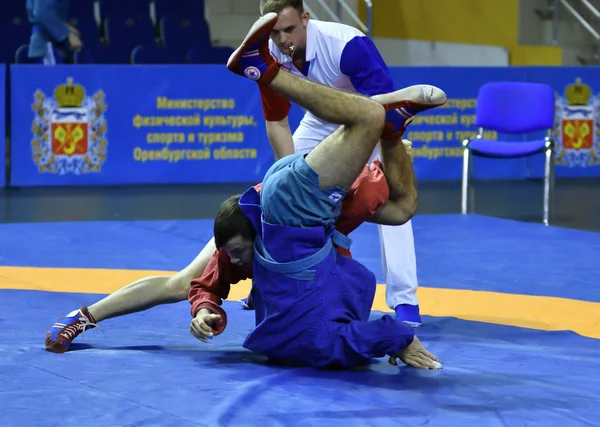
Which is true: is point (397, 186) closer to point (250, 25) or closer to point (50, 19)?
point (50, 19)

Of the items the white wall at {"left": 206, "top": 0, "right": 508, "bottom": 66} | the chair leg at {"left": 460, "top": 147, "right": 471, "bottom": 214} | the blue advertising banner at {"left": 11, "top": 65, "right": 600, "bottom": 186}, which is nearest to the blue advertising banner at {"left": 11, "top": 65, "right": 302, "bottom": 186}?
the blue advertising banner at {"left": 11, "top": 65, "right": 600, "bottom": 186}

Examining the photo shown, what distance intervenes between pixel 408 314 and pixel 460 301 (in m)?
0.55

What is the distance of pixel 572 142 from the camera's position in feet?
30.8

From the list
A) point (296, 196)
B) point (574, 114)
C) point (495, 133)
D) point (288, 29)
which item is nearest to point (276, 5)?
point (288, 29)

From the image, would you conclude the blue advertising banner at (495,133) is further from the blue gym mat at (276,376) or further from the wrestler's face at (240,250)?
the wrestler's face at (240,250)

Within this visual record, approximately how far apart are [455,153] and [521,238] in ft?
9.92

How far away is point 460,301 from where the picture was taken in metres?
4.67

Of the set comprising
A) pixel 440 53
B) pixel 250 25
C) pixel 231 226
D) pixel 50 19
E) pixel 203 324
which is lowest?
pixel 203 324

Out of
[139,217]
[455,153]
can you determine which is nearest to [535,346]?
[139,217]

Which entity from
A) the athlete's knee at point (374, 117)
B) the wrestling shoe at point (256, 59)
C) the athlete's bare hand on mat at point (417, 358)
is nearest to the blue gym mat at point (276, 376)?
the athlete's bare hand on mat at point (417, 358)

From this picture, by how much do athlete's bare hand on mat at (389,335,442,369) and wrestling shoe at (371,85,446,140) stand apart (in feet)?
2.26

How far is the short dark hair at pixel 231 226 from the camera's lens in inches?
128

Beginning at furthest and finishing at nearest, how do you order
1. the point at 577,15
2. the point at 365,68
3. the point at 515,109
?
1. the point at 577,15
2. the point at 515,109
3. the point at 365,68

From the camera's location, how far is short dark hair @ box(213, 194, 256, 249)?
3260 mm
